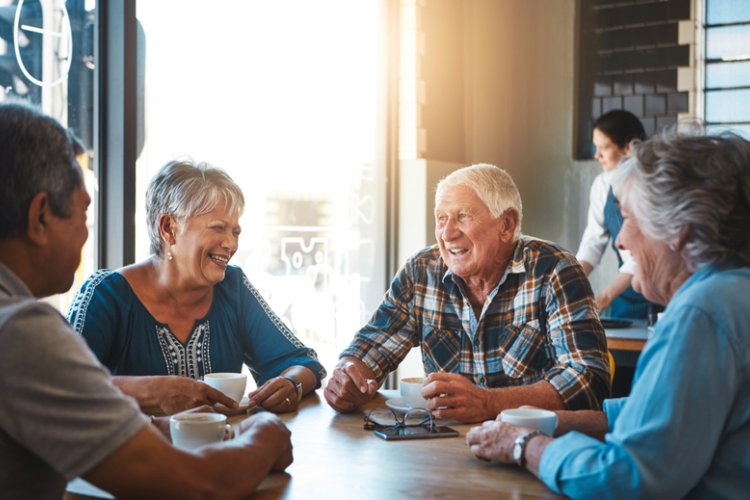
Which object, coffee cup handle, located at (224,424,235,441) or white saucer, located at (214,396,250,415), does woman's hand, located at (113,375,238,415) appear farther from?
coffee cup handle, located at (224,424,235,441)

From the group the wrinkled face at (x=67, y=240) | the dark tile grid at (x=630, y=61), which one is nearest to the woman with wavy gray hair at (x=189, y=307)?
the wrinkled face at (x=67, y=240)

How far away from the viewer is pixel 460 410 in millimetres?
2000

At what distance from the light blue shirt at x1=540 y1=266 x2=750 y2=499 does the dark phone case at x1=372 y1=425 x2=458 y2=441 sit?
51 cm

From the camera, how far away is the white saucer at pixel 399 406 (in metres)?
2.09

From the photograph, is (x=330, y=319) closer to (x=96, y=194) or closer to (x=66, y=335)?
(x=96, y=194)

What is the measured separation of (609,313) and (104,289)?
8.99 ft

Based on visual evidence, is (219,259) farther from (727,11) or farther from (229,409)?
(727,11)

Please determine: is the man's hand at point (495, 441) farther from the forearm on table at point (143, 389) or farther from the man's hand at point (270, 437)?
the forearm on table at point (143, 389)

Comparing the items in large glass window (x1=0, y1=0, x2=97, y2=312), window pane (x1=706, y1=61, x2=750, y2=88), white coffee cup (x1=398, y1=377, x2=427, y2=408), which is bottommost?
white coffee cup (x1=398, y1=377, x2=427, y2=408)

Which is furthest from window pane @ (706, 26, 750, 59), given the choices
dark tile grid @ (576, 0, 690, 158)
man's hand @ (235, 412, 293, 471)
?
man's hand @ (235, 412, 293, 471)

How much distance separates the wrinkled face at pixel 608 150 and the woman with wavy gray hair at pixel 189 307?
2555 millimetres

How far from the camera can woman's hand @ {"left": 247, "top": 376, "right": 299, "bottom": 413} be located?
7.02 ft

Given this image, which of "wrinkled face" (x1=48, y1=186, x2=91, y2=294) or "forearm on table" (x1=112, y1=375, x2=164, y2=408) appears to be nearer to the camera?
"wrinkled face" (x1=48, y1=186, x2=91, y2=294)

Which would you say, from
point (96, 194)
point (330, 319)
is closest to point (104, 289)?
point (96, 194)
